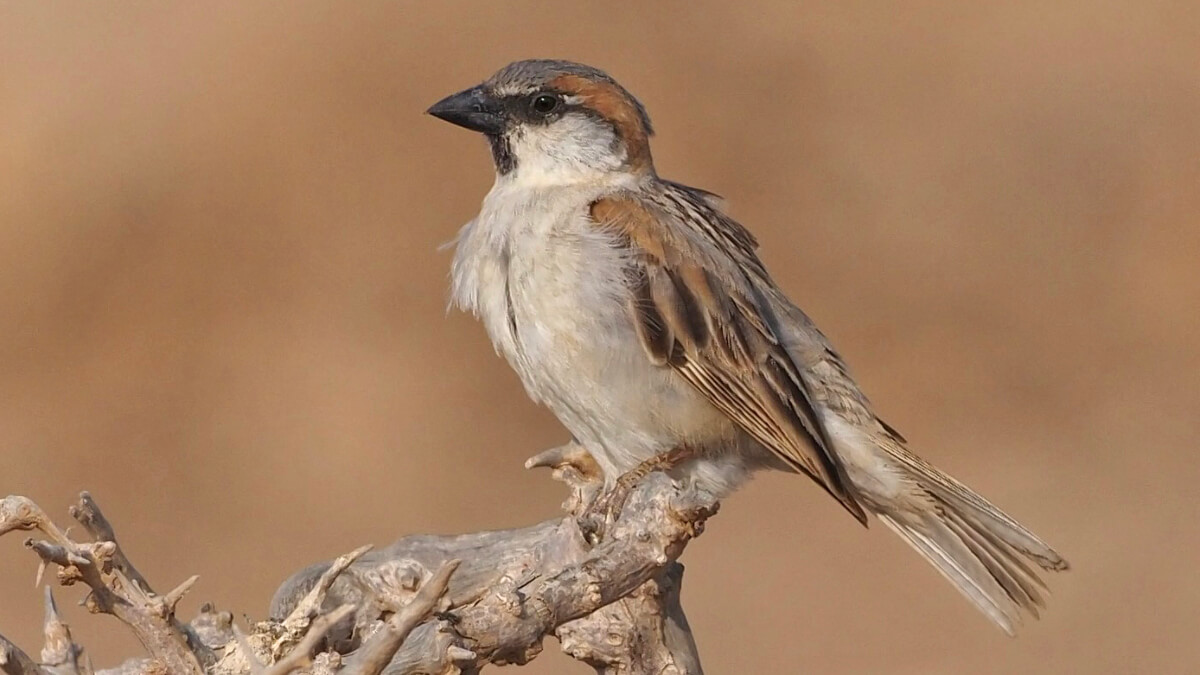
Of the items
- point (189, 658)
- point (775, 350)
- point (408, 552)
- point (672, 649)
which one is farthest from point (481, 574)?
point (775, 350)

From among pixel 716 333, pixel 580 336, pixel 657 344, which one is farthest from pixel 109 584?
pixel 716 333

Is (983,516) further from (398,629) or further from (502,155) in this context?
(398,629)

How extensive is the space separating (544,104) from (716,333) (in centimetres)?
95

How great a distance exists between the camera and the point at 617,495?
386 cm

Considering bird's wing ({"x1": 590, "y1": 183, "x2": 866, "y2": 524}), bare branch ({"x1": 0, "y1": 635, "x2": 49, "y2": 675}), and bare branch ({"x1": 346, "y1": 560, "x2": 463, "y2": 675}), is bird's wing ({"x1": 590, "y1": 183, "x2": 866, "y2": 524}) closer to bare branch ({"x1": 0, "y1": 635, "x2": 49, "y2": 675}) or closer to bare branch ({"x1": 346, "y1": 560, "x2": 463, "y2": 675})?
bare branch ({"x1": 346, "y1": 560, "x2": 463, "y2": 675})

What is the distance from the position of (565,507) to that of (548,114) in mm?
1333

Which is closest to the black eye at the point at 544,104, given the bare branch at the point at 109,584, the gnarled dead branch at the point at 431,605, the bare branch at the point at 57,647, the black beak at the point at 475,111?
the black beak at the point at 475,111

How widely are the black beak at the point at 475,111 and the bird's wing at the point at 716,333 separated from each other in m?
0.47

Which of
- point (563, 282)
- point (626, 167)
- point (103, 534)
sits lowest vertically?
point (103, 534)

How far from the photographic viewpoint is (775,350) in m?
4.50

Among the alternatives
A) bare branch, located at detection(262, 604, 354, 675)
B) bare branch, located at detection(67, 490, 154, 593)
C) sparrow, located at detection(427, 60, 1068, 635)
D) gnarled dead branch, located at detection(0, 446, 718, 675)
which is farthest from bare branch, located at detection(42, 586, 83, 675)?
sparrow, located at detection(427, 60, 1068, 635)

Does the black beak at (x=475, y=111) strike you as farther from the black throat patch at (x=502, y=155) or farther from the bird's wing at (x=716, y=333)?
the bird's wing at (x=716, y=333)

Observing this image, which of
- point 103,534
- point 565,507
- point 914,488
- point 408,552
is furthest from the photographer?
point 914,488

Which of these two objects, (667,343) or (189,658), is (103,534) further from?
(667,343)
